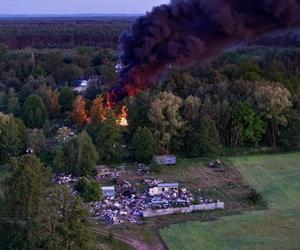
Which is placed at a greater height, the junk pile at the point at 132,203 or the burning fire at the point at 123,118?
the burning fire at the point at 123,118

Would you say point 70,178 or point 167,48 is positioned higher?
point 167,48

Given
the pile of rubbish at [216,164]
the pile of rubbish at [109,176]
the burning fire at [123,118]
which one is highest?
the burning fire at [123,118]

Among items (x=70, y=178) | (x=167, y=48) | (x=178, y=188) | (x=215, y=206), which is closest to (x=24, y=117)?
(x=70, y=178)

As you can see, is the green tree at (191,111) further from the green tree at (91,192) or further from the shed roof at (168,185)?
the green tree at (91,192)

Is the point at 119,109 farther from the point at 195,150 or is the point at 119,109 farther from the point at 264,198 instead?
the point at 264,198

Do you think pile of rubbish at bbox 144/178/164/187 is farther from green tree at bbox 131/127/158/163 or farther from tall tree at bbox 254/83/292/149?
tall tree at bbox 254/83/292/149

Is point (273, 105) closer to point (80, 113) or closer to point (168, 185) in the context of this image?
point (168, 185)

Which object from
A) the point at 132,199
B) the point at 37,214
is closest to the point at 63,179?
the point at 132,199

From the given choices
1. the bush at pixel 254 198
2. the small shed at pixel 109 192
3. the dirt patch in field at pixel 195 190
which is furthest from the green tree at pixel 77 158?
the bush at pixel 254 198
